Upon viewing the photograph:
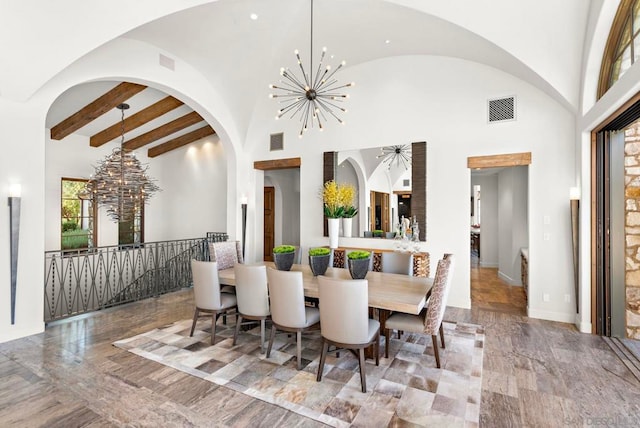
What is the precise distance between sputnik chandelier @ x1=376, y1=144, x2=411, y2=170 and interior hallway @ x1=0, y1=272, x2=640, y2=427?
2759mm

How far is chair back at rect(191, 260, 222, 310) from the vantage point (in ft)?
10.8

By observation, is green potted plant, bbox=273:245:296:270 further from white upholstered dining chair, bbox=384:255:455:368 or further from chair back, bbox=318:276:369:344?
white upholstered dining chair, bbox=384:255:455:368

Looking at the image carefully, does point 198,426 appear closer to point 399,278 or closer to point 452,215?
point 399,278

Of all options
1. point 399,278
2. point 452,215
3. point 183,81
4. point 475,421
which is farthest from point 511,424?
point 183,81

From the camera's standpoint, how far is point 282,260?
11.3 ft

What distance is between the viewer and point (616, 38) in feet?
10.5

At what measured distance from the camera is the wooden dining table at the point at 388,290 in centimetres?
258

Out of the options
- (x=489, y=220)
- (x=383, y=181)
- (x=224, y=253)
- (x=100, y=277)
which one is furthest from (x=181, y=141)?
(x=489, y=220)

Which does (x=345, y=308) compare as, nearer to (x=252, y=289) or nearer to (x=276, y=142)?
(x=252, y=289)

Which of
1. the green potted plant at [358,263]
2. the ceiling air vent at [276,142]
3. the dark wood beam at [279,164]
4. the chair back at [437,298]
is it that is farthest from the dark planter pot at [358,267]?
the ceiling air vent at [276,142]

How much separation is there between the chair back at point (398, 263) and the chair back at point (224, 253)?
204cm

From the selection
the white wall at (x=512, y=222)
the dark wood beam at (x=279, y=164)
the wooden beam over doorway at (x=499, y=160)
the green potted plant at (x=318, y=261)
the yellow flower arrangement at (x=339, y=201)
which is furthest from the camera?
the dark wood beam at (x=279, y=164)

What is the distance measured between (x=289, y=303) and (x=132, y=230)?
7.14 m

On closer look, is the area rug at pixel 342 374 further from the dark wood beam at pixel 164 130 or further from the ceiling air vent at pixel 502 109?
the dark wood beam at pixel 164 130
